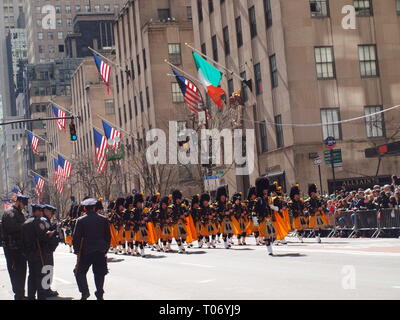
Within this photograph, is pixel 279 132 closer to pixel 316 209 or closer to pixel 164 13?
pixel 316 209

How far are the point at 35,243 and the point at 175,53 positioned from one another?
60.6 meters

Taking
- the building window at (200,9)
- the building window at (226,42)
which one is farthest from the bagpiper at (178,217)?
the building window at (200,9)

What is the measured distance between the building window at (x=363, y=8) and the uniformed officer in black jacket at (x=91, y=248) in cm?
3745

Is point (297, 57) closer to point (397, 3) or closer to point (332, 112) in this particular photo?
point (332, 112)

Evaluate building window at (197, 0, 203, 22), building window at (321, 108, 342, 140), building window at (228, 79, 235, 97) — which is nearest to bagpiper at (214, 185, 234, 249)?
building window at (321, 108, 342, 140)

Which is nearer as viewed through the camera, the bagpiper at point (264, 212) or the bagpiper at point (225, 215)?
the bagpiper at point (264, 212)

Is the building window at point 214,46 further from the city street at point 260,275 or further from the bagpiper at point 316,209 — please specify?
the city street at point 260,275

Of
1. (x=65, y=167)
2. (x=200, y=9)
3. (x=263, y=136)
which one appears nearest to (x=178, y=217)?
(x=263, y=136)

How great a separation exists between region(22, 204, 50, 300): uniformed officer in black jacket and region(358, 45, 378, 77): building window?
118ft

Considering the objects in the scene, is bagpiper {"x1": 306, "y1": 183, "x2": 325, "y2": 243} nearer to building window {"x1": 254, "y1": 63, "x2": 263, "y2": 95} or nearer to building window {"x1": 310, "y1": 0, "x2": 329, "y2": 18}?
building window {"x1": 310, "y1": 0, "x2": 329, "y2": 18}

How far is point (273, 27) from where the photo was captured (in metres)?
47.5

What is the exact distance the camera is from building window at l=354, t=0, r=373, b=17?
4784 cm

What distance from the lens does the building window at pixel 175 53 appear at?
73.8 m

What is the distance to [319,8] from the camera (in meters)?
47.0
